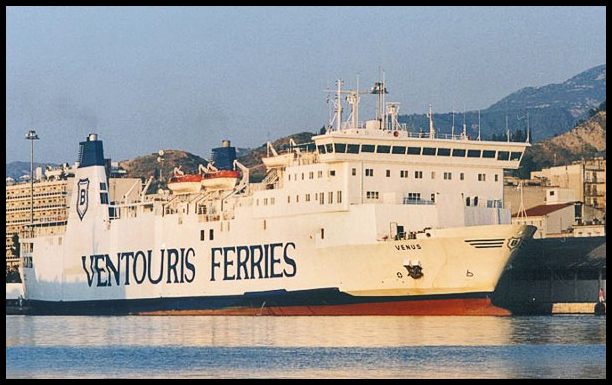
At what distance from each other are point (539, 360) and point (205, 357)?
26.5 ft

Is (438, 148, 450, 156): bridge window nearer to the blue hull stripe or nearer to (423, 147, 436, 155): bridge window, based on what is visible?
(423, 147, 436, 155): bridge window

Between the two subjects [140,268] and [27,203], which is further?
[27,203]

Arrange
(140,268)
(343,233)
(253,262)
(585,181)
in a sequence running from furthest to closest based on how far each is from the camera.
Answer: (585,181) → (140,268) → (253,262) → (343,233)

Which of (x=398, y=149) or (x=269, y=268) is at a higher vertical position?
(x=398, y=149)

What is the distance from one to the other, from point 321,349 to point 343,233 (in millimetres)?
16067

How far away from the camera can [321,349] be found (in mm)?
38719

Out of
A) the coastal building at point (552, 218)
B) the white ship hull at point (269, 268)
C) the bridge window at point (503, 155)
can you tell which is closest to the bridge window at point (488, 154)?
the bridge window at point (503, 155)

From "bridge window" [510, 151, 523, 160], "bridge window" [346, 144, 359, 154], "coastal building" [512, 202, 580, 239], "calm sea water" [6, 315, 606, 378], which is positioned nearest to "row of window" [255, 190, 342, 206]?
"bridge window" [346, 144, 359, 154]

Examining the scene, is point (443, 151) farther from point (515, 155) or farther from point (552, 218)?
point (552, 218)

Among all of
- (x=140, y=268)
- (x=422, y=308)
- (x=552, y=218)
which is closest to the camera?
(x=422, y=308)

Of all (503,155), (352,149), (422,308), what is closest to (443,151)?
(503,155)

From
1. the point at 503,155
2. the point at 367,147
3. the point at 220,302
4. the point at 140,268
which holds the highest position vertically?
the point at 367,147

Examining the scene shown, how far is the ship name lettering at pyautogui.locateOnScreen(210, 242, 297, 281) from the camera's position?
186 feet

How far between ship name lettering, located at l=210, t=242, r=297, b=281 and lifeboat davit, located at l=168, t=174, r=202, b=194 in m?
6.19
